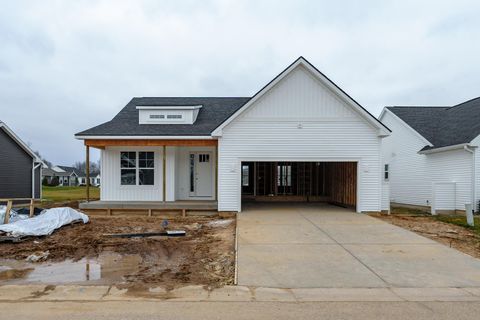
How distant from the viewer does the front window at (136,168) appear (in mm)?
16125

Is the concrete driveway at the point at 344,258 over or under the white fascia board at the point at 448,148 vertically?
under

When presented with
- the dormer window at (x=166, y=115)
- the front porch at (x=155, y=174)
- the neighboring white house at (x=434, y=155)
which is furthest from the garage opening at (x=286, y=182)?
the dormer window at (x=166, y=115)

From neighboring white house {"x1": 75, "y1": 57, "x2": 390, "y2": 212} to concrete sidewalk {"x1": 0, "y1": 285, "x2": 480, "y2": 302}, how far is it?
8.50 m

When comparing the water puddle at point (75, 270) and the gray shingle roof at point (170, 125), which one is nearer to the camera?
the water puddle at point (75, 270)

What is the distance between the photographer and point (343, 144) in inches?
565

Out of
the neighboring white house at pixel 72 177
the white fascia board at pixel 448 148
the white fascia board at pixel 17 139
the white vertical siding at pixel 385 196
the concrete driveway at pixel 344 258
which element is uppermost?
the white fascia board at pixel 17 139

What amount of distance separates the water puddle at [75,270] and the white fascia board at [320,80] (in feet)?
23.8

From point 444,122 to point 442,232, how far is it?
11870 mm

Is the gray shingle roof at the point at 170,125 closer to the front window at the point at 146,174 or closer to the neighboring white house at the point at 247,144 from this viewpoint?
the neighboring white house at the point at 247,144

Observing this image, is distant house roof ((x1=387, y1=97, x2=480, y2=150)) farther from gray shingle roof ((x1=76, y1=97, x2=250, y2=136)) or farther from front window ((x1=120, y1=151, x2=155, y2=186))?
front window ((x1=120, y1=151, x2=155, y2=186))

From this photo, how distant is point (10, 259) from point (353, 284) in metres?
7.23

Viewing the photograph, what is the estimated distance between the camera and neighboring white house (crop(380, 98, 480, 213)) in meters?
16.3

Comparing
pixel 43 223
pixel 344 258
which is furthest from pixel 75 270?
pixel 344 258

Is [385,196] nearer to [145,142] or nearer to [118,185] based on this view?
[145,142]
